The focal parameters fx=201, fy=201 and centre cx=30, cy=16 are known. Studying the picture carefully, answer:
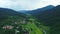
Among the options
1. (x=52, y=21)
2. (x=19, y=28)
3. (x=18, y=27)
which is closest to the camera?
(x=19, y=28)

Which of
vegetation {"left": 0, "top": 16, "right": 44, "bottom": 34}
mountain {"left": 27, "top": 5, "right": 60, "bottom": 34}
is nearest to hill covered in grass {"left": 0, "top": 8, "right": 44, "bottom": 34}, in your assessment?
vegetation {"left": 0, "top": 16, "right": 44, "bottom": 34}

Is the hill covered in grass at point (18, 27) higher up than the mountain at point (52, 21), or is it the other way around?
the hill covered in grass at point (18, 27)

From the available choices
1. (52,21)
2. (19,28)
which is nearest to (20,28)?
(19,28)

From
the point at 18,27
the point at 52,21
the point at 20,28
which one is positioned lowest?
the point at 52,21

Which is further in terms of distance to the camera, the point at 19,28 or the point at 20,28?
the point at 20,28

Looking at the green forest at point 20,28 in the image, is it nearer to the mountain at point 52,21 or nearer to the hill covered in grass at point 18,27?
the hill covered in grass at point 18,27

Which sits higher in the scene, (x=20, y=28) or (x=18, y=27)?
(x=18, y=27)

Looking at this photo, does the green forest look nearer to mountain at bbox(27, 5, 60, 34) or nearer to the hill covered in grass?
the hill covered in grass

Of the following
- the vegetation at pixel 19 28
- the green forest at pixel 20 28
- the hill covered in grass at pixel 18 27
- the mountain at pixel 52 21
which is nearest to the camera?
the vegetation at pixel 19 28

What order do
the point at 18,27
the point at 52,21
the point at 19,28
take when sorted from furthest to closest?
the point at 52,21 < the point at 18,27 < the point at 19,28

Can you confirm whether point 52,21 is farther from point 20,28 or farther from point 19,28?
point 19,28

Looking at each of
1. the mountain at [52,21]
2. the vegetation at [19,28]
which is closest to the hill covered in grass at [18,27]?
the vegetation at [19,28]
